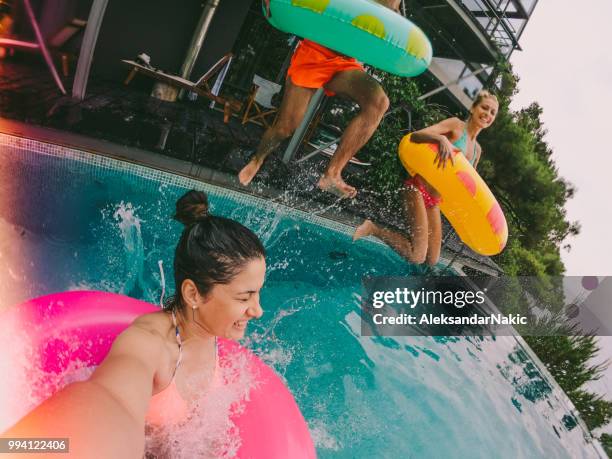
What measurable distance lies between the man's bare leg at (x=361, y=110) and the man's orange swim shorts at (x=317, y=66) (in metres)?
0.06

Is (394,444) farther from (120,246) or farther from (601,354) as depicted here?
(601,354)

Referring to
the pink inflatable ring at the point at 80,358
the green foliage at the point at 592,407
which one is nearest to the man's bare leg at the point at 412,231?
the pink inflatable ring at the point at 80,358

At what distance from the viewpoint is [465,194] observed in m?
3.08

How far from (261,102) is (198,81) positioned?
1129 mm

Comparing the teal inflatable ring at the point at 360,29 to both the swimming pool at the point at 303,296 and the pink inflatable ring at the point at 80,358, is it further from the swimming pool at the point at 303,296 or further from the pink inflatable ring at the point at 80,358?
the swimming pool at the point at 303,296

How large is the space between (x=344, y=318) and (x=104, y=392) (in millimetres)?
3815

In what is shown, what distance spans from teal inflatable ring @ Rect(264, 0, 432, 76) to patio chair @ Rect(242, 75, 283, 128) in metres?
4.57

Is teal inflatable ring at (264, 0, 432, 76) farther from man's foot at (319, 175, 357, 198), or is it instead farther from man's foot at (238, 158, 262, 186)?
man's foot at (238, 158, 262, 186)

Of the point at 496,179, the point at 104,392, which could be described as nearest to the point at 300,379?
the point at 104,392

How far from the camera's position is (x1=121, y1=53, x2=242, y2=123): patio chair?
18.7 ft

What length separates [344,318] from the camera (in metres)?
4.56

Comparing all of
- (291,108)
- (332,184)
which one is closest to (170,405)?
(332,184)

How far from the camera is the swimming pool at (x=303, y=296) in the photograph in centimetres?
319

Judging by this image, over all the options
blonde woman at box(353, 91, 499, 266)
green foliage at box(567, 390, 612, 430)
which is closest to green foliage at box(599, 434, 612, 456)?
green foliage at box(567, 390, 612, 430)
